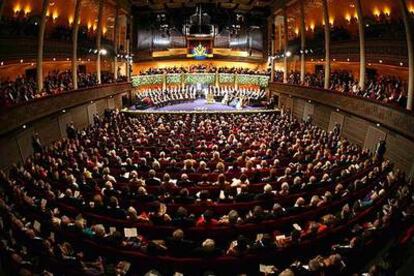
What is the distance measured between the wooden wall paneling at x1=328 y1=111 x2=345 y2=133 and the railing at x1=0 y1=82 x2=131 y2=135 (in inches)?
628

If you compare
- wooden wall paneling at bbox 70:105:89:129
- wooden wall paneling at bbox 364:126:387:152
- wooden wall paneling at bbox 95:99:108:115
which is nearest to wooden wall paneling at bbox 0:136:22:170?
wooden wall paneling at bbox 70:105:89:129

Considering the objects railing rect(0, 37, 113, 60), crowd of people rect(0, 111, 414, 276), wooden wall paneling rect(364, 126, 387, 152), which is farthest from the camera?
railing rect(0, 37, 113, 60)

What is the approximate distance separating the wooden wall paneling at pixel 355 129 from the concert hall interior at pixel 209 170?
107mm

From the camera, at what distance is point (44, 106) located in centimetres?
1867

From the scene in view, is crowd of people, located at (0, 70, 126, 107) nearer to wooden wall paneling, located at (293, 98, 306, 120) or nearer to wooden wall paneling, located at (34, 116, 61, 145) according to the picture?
wooden wall paneling, located at (34, 116, 61, 145)

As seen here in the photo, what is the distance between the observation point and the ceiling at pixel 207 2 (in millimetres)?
42484

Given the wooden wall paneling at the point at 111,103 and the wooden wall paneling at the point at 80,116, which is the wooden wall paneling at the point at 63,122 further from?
the wooden wall paneling at the point at 111,103

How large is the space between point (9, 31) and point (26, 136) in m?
5.51

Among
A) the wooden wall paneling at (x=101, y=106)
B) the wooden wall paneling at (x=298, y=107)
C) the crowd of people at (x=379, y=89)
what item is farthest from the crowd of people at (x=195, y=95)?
the crowd of people at (x=379, y=89)

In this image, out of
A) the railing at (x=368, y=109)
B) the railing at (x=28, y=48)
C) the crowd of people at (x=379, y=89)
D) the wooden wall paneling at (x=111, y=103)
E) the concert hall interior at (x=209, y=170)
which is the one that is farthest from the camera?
the wooden wall paneling at (x=111, y=103)

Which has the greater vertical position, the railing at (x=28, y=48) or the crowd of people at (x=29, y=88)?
the railing at (x=28, y=48)

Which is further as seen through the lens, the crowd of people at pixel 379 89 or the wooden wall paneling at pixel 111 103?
the wooden wall paneling at pixel 111 103

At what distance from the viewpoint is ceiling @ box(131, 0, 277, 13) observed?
42484mm

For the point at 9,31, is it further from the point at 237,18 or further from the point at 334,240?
the point at 237,18
